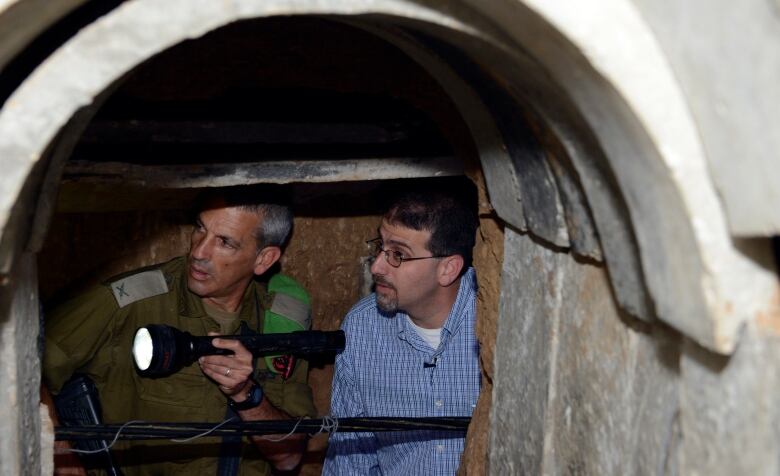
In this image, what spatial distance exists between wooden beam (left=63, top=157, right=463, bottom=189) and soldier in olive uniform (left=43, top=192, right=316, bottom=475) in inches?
29.7

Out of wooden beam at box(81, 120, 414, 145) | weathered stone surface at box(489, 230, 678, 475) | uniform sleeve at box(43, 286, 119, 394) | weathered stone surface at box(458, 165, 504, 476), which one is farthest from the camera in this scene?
uniform sleeve at box(43, 286, 119, 394)

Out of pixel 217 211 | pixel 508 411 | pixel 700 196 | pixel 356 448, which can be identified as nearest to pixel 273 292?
pixel 217 211

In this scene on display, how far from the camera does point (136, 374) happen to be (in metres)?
3.02

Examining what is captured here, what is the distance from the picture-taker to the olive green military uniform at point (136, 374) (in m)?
2.90

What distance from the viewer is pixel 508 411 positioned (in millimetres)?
2033

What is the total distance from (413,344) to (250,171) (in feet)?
3.75

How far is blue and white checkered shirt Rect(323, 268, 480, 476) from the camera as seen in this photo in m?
3.06

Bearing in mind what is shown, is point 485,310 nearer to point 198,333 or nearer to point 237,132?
point 237,132

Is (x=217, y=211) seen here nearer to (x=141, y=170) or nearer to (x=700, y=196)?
(x=141, y=170)

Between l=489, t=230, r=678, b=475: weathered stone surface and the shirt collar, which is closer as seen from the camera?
l=489, t=230, r=678, b=475: weathered stone surface

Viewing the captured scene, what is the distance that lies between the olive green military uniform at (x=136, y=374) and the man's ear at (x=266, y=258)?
0.17m

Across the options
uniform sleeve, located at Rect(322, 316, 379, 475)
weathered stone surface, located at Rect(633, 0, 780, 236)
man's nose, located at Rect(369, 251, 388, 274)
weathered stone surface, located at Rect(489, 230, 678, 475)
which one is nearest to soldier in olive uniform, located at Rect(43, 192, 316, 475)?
uniform sleeve, located at Rect(322, 316, 379, 475)

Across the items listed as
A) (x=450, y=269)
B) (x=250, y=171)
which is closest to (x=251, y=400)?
(x=450, y=269)

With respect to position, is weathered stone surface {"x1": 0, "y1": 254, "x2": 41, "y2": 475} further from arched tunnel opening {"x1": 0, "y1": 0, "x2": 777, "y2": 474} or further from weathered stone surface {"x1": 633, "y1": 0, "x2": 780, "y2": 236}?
weathered stone surface {"x1": 633, "y1": 0, "x2": 780, "y2": 236}
